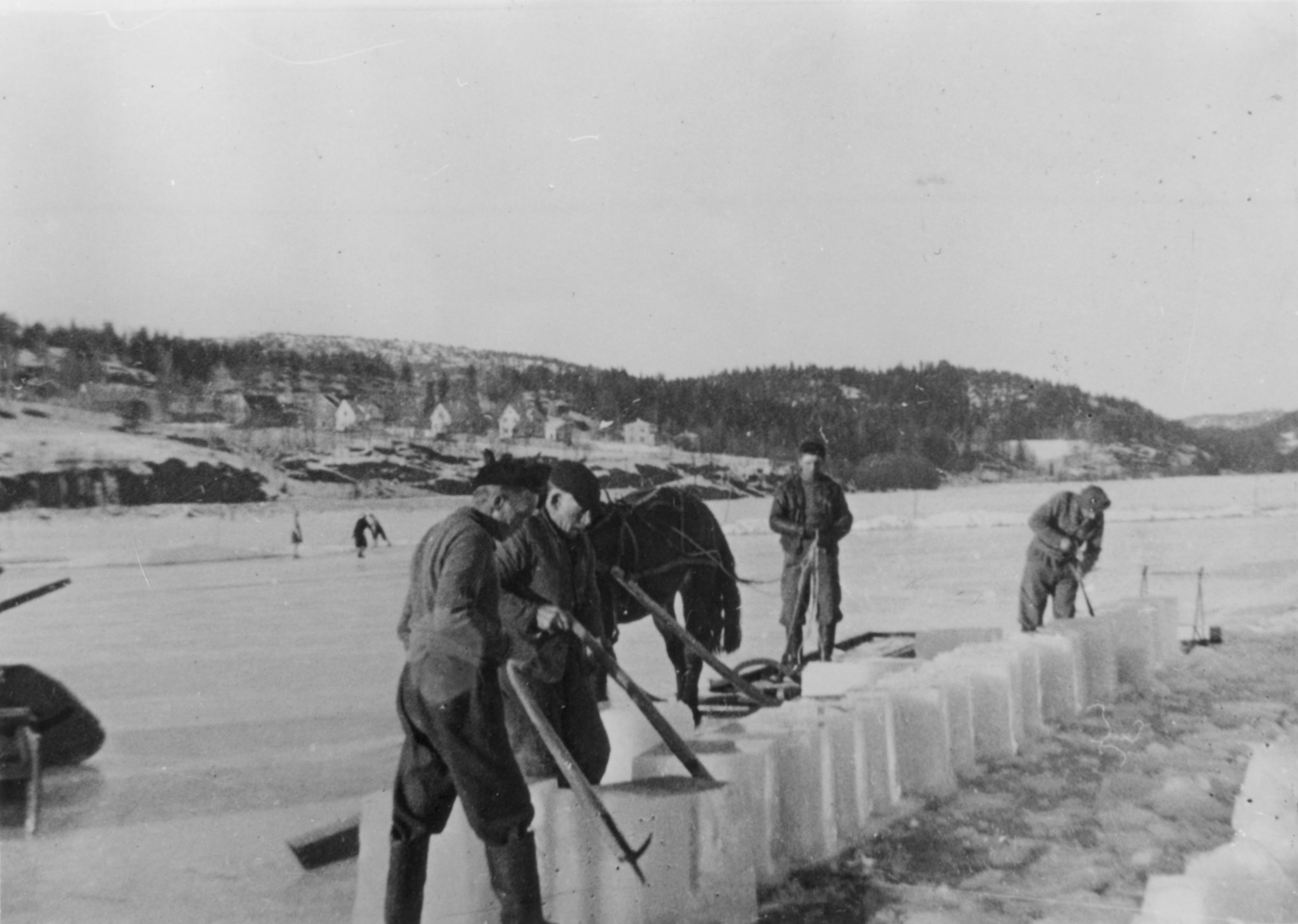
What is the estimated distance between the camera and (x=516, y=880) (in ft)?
8.29

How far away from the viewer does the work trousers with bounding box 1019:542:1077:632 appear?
22.6 ft

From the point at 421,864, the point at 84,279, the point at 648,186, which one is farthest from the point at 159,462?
the point at 421,864

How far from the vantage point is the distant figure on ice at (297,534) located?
466 cm

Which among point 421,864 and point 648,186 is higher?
point 648,186

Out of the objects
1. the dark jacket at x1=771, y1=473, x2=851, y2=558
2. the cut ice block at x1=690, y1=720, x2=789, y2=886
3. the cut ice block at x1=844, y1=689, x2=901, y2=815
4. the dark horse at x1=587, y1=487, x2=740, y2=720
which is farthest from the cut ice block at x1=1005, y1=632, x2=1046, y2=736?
the cut ice block at x1=690, y1=720, x2=789, y2=886

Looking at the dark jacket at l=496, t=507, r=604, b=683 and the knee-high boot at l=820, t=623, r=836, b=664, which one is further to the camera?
the knee-high boot at l=820, t=623, r=836, b=664

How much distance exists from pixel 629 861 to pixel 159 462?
9.00 ft

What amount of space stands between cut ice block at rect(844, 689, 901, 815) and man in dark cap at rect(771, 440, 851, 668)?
2.30m

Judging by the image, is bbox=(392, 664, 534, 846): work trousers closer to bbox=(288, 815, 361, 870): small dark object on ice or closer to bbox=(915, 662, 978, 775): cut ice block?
bbox=(288, 815, 361, 870): small dark object on ice

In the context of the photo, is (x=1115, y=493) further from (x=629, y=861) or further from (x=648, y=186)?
(x=629, y=861)

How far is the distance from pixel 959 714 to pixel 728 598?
199cm

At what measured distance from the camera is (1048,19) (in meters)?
4.11

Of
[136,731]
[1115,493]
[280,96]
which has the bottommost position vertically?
[136,731]

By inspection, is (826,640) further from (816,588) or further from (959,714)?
(959,714)
